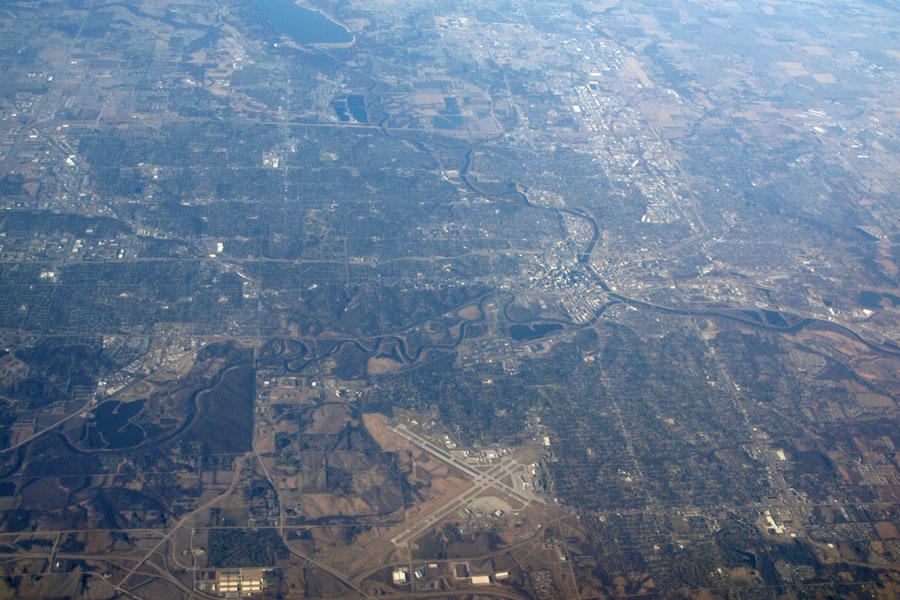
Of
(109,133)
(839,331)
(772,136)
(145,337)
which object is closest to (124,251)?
(145,337)

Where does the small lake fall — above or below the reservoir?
below

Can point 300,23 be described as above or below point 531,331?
above

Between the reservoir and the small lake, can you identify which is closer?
the small lake

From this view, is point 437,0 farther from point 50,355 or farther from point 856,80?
point 50,355

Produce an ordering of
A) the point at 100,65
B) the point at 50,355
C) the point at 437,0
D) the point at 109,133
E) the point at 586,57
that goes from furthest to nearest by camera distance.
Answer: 1. the point at 437,0
2. the point at 586,57
3. the point at 100,65
4. the point at 109,133
5. the point at 50,355

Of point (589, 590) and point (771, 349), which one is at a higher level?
point (771, 349)

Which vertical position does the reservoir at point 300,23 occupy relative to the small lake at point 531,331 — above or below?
above

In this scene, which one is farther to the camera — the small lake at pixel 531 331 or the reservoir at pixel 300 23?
the reservoir at pixel 300 23

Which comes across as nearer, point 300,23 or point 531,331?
point 531,331
